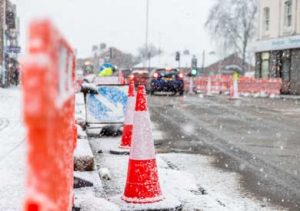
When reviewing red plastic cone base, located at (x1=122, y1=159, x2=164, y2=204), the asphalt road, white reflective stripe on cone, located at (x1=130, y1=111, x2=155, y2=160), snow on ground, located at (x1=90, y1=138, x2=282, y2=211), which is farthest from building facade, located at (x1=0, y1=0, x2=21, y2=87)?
red plastic cone base, located at (x1=122, y1=159, x2=164, y2=204)

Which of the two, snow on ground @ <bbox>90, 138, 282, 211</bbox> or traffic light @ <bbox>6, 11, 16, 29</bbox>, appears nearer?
snow on ground @ <bbox>90, 138, 282, 211</bbox>

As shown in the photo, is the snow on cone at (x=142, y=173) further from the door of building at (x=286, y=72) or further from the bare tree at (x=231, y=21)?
the bare tree at (x=231, y=21)

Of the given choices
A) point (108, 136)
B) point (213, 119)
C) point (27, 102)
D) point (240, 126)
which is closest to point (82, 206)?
point (27, 102)

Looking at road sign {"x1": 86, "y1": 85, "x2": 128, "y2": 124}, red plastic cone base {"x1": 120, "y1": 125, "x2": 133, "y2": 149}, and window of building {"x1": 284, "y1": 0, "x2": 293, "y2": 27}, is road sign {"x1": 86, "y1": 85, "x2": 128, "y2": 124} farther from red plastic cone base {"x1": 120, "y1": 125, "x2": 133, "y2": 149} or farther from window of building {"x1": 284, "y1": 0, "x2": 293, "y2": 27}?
window of building {"x1": 284, "y1": 0, "x2": 293, "y2": 27}

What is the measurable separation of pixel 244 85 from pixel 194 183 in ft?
97.5

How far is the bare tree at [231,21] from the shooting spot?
75.6 m

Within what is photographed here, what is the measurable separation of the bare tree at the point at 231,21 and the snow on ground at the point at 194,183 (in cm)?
6886

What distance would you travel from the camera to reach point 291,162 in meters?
8.14

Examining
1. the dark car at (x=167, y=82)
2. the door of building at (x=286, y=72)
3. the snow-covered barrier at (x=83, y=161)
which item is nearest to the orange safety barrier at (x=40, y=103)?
the snow-covered barrier at (x=83, y=161)

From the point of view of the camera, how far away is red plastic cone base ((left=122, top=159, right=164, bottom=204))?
16.3 feet

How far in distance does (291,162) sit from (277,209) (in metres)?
2.84

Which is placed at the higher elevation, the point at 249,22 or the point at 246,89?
the point at 249,22

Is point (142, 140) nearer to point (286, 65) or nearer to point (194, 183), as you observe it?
point (194, 183)

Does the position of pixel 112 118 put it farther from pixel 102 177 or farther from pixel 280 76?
pixel 280 76
